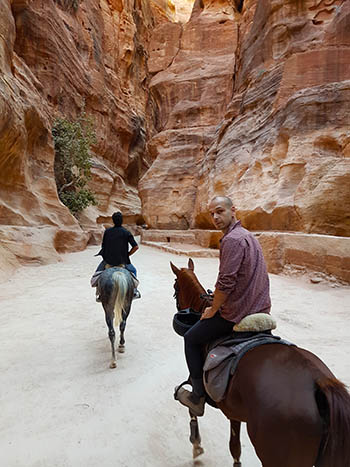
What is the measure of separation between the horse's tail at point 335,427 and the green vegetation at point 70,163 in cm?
2038

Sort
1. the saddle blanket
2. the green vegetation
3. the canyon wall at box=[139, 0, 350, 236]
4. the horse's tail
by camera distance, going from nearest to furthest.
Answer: the horse's tail → the saddle blanket → the canyon wall at box=[139, 0, 350, 236] → the green vegetation

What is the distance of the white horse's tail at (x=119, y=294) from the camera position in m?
3.92

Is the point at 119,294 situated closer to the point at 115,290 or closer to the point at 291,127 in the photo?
the point at 115,290

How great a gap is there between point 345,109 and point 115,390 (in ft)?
43.7

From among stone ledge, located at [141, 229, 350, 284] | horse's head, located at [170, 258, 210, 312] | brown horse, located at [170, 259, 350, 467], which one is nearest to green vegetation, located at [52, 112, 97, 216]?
stone ledge, located at [141, 229, 350, 284]

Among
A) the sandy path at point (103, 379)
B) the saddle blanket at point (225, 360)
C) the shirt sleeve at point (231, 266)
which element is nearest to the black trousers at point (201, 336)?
the saddle blanket at point (225, 360)

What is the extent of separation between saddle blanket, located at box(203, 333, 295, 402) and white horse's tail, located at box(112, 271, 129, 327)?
233cm

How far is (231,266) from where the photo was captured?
1840 millimetres

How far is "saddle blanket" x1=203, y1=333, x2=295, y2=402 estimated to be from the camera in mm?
1699

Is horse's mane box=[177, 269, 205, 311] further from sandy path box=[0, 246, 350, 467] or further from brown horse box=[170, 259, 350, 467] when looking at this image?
sandy path box=[0, 246, 350, 467]

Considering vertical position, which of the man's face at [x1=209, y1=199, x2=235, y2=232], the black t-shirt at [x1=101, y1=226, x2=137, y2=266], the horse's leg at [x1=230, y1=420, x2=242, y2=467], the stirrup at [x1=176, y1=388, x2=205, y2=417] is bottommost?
the horse's leg at [x1=230, y1=420, x2=242, y2=467]

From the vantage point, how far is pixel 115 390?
3158mm

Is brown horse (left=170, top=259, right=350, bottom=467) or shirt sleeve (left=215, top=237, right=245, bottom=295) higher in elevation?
shirt sleeve (left=215, top=237, right=245, bottom=295)

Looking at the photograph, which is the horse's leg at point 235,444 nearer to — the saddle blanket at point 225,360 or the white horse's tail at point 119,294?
the saddle blanket at point 225,360
